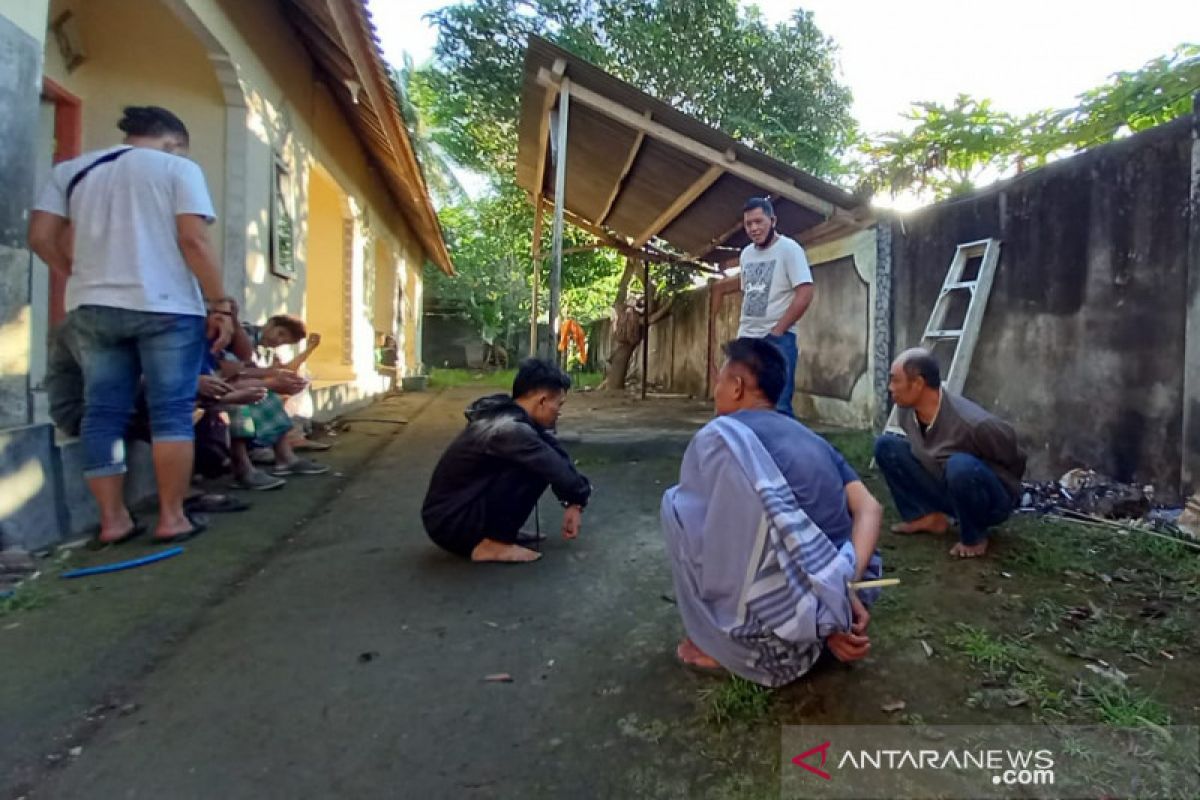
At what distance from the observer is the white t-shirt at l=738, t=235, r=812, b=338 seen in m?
3.94

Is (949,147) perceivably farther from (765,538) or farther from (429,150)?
(429,150)

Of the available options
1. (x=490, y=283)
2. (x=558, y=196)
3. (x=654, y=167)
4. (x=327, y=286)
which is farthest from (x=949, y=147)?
(x=490, y=283)

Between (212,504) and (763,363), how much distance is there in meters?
2.75

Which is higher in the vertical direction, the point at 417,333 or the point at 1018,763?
the point at 417,333

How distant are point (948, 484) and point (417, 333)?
1440cm

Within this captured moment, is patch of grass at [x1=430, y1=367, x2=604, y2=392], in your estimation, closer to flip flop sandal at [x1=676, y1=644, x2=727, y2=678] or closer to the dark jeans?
the dark jeans

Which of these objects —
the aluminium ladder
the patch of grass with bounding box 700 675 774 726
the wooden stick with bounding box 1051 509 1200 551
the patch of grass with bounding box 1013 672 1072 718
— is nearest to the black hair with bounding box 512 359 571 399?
the patch of grass with bounding box 700 675 774 726

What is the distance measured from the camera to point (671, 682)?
177 cm

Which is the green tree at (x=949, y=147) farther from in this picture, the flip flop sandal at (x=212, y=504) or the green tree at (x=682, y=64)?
the flip flop sandal at (x=212, y=504)

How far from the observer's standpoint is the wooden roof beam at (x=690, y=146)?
5801mm

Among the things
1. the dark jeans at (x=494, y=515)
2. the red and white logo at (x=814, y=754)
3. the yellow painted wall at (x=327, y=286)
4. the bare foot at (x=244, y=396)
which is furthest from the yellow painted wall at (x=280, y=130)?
the red and white logo at (x=814, y=754)

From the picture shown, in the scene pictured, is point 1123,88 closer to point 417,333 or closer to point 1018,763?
point 1018,763

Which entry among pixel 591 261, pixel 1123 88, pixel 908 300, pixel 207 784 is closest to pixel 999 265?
pixel 908 300

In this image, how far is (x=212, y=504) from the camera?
333cm
